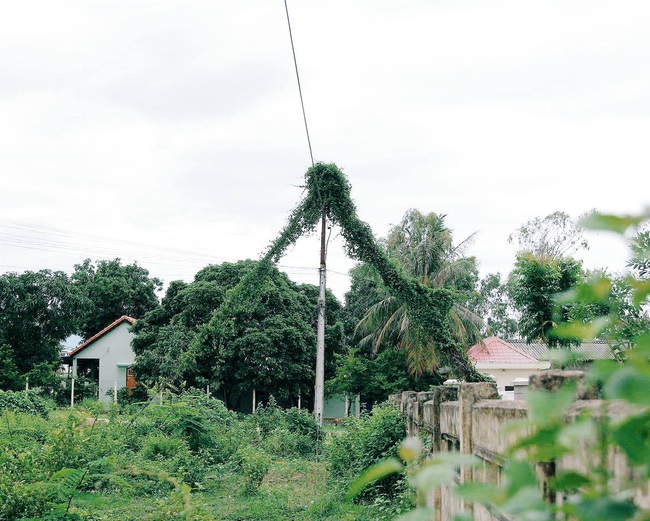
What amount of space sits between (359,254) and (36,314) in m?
19.2

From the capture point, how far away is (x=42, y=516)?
6148 mm

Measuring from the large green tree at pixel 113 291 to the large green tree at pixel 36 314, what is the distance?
36.8 feet

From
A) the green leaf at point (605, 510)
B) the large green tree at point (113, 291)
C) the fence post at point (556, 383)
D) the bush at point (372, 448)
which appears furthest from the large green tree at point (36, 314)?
the green leaf at point (605, 510)

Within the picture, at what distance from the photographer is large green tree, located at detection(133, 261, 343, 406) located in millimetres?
28172

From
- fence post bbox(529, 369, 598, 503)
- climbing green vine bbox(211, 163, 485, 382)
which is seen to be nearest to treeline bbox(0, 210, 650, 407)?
climbing green vine bbox(211, 163, 485, 382)

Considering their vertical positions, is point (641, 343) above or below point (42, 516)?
above

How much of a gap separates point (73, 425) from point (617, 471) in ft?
23.2

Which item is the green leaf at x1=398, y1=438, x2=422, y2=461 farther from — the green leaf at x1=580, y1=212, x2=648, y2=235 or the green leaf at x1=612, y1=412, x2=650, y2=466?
the green leaf at x1=580, y1=212, x2=648, y2=235

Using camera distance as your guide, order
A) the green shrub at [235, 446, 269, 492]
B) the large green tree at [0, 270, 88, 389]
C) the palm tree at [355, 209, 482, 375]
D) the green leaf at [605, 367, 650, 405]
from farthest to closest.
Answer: the large green tree at [0, 270, 88, 389] < the palm tree at [355, 209, 482, 375] < the green shrub at [235, 446, 269, 492] < the green leaf at [605, 367, 650, 405]

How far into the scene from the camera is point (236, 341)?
28.3 metres

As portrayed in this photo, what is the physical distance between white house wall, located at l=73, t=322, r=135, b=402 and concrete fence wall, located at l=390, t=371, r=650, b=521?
34.1m

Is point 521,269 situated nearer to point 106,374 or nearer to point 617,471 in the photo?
point 617,471

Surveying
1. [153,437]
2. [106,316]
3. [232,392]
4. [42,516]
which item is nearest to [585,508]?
[42,516]

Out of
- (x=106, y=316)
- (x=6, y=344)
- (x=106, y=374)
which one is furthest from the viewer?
(x=106, y=316)
